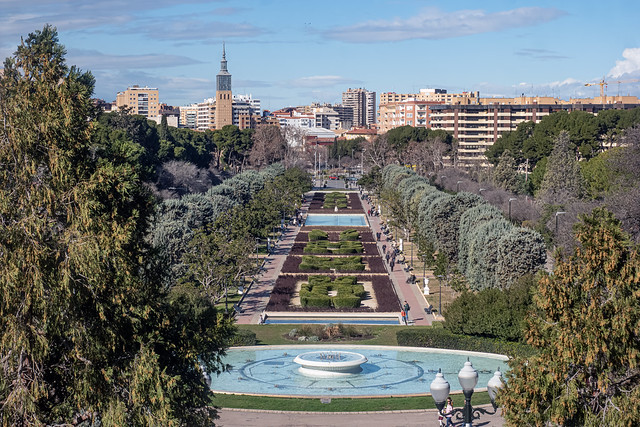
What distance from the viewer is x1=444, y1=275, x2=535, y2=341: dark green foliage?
112ft

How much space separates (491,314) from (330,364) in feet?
24.1

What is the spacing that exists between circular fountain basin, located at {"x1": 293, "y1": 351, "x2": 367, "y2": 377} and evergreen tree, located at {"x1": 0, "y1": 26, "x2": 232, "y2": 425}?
14.3 meters

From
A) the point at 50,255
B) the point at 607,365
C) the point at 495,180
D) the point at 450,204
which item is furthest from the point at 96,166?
the point at 495,180

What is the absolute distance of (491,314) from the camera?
3450 cm

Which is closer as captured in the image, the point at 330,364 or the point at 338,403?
the point at 338,403

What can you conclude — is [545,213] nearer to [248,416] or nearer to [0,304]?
[248,416]

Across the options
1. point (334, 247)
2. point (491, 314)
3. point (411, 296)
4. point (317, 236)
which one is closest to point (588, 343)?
point (491, 314)

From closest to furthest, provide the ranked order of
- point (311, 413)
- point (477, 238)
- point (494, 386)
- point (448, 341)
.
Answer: point (494, 386) → point (311, 413) → point (448, 341) → point (477, 238)

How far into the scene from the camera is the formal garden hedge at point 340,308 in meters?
45.1

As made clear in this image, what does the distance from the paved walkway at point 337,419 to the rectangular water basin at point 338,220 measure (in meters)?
61.9

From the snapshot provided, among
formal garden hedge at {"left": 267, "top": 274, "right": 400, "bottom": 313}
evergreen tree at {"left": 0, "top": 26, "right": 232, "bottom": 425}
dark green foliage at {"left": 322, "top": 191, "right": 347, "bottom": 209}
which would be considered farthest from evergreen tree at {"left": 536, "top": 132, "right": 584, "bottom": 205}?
evergreen tree at {"left": 0, "top": 26, "right": 232, "bottom": 425}

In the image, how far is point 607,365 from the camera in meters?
15.9

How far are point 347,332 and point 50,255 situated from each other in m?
23.9

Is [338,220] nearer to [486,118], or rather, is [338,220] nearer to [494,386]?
[486,118]
